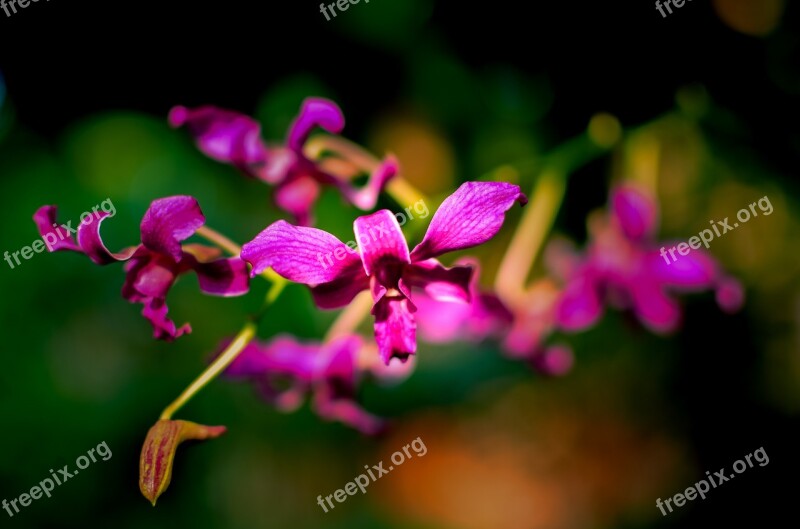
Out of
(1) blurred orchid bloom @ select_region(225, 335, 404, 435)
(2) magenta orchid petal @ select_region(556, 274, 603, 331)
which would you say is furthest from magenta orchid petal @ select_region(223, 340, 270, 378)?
(2) magenta orchid petal @ select_region(556, 274, 603, 331)

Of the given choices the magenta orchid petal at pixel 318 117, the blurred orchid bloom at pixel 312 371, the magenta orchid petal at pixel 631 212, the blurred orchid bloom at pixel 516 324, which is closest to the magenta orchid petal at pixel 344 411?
the blurred orchid bloom at pixel 312 371

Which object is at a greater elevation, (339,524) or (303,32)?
(303,32)

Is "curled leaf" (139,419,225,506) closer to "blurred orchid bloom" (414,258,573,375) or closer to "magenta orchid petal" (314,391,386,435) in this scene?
"magenta orchid petal" (314,391,386,435)

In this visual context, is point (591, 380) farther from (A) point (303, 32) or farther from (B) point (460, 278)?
(B) point (460, 278)

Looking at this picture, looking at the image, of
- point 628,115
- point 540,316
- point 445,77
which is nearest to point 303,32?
point 445,77

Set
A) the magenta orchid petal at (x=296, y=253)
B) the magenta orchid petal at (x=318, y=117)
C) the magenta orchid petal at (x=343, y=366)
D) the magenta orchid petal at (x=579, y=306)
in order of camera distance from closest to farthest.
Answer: the magenta orchid petal at (x=296, y=253), the magenta orchid petal at (x=318, y=117), the magenta orchid petal at (x=343, y=366), the magenta orchid petal at (x=579, y=306)

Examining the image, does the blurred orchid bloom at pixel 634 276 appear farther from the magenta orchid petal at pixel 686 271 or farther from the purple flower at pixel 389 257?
the purple flower at pixel 389 257
